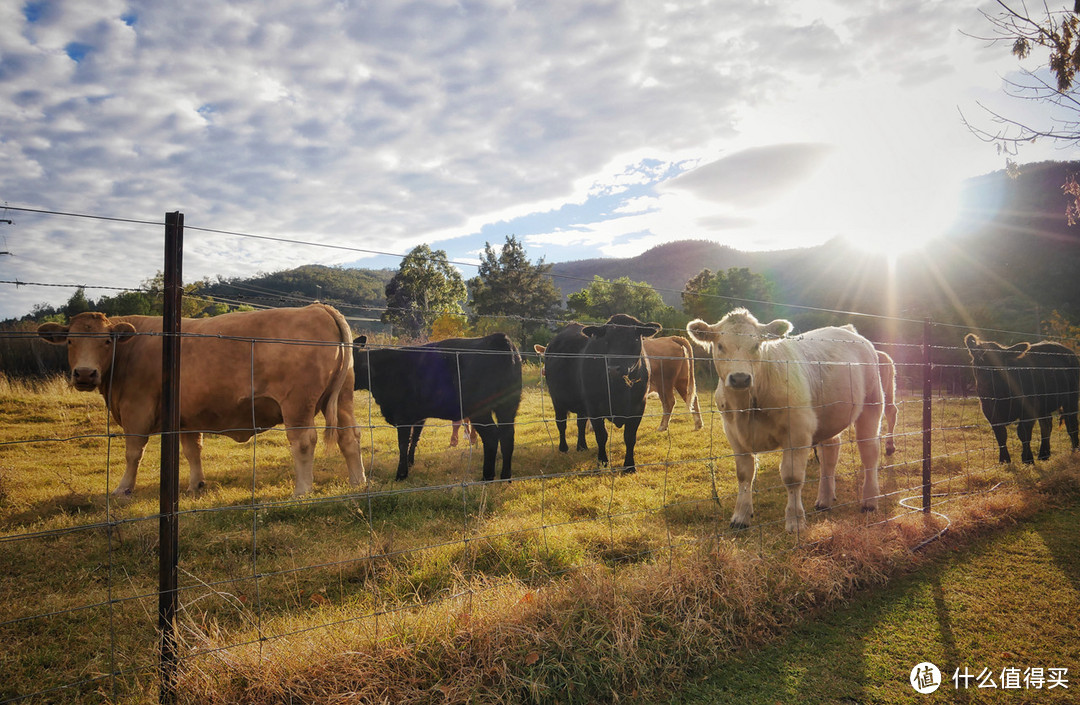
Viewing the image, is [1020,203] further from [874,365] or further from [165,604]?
[165,604]

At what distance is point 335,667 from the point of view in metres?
2.51

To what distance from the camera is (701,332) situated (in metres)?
5.52

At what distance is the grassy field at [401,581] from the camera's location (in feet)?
8.41

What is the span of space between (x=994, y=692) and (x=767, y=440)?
8.61 feet

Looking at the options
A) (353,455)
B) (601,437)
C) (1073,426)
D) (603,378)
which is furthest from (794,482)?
(1073,426)

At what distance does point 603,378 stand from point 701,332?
126 inches

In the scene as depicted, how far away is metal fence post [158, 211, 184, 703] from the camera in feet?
7.91

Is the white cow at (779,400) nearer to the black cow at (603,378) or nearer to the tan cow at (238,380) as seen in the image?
the black cow at (603,378)

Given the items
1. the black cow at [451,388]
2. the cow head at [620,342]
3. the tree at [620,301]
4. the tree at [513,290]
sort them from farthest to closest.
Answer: the tree at [513,290] < the tree at [620,301] < the cow head at [620,342] < the black cow at [451,388]

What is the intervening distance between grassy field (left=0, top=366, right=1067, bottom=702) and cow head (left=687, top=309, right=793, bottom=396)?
745mm

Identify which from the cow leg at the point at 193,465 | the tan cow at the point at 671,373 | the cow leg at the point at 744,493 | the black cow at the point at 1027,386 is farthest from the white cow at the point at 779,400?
the cow leg at the point at 193,465

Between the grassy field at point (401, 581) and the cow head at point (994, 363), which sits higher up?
the cow head at point (994, 363)

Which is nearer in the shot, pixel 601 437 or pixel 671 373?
pixel 601 437

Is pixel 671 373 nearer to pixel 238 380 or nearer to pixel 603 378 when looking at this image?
pixel 603 378
